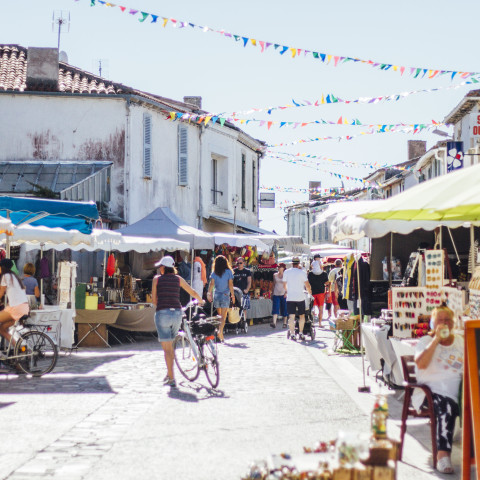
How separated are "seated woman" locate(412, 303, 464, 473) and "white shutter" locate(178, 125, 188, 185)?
2259 centimetres

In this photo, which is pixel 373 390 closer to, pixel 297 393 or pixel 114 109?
pixel 297 393

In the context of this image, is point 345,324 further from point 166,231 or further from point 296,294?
point 166,231

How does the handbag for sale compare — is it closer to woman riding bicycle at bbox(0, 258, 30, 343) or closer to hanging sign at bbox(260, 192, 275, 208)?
woman riding bicycle at bbox(0, 258, 30, 343)

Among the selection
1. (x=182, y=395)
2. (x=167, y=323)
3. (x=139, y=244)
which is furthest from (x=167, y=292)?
(x=139, y=244)

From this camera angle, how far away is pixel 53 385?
1122cm

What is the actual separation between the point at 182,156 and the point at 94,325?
42.9 feet

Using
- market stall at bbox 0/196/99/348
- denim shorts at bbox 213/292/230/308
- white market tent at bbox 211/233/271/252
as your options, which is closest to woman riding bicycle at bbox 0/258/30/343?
market stall at bbox 0/196/99/348

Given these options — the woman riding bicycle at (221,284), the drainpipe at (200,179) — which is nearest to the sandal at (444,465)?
the woman riding bicycle at (221,284)

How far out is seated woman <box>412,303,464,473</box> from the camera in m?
6.80

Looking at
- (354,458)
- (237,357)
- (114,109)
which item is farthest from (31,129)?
(354,458)

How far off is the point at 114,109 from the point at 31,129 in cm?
263

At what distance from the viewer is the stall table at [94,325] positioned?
16953mm

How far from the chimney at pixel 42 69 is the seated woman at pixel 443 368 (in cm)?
2085

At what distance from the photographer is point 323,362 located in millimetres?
13922
